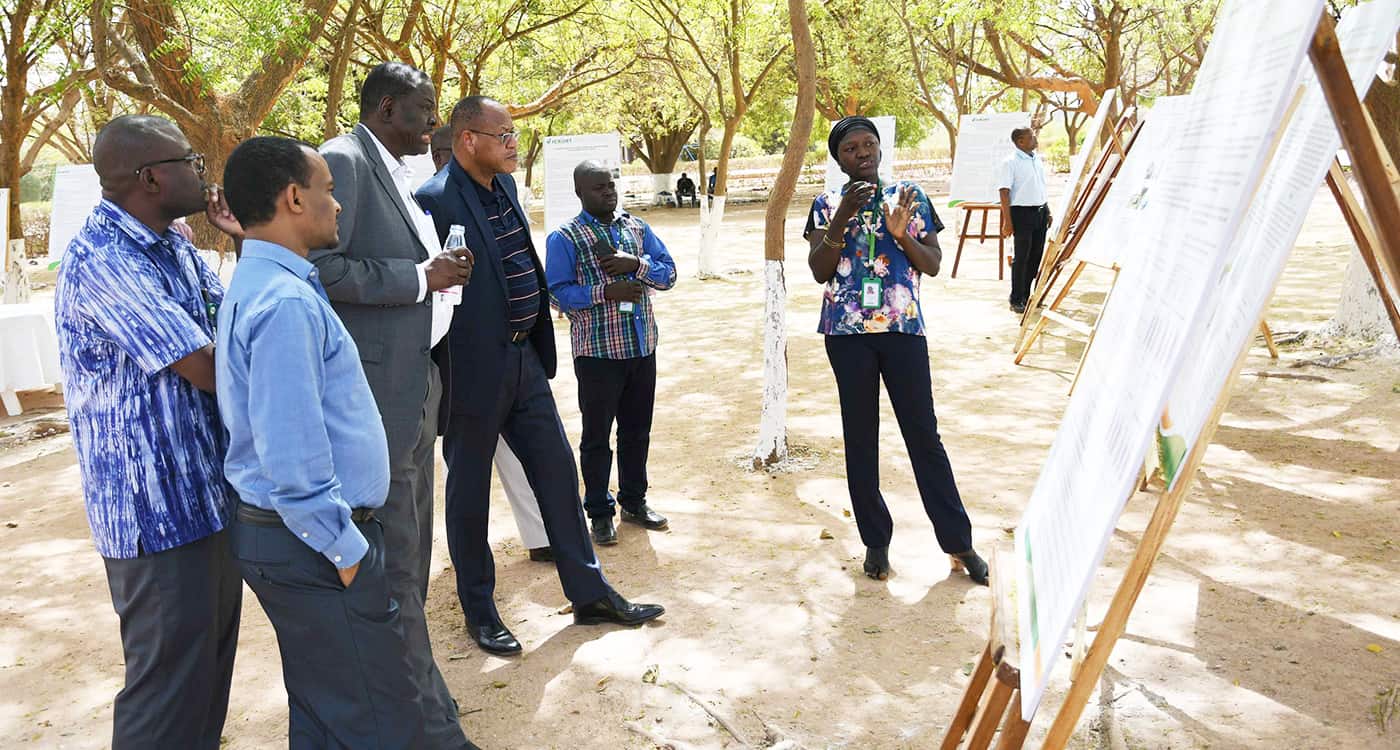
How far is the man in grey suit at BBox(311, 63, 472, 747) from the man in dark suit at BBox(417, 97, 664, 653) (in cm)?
35

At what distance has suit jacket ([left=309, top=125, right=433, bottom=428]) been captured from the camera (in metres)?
3.05

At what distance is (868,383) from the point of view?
14.0ft

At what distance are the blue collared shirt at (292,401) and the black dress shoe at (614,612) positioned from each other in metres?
1.88

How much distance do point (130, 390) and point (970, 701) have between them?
2071 millimetres

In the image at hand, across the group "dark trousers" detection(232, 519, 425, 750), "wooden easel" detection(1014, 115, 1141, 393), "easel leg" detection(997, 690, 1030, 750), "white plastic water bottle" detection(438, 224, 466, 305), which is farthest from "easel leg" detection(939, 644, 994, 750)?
"wooden easel" detection(1014, 115, 1141, 393)

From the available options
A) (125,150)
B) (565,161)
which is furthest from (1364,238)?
(565,161)

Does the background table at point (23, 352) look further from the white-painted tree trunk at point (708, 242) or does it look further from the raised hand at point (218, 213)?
the white-painted tree trunk at point (708, 242)

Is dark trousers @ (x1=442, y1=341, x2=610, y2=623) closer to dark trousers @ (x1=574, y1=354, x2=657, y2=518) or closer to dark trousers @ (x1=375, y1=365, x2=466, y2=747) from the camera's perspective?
dark trousers @ (x1=375, y1=365, x2=466, y2=747)

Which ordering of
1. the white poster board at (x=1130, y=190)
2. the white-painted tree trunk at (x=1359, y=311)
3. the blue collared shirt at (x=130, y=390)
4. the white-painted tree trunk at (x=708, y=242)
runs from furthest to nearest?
the white-painted tree trunk at (x=708, y=242) → the white-painted tree trunk at (x=1359, y=311) → the white poster board at (x=1130, y=190) → the blue collared shirt at (x=130, y=390)

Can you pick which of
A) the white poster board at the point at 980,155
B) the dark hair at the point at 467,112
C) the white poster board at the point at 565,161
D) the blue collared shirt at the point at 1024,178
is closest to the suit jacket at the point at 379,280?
the dark hair at the point at 467,112

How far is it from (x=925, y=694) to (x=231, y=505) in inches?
90.1

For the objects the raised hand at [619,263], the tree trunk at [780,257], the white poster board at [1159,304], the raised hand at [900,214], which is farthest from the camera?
the tree trunk at [780,257]

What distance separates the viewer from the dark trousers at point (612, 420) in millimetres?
5055

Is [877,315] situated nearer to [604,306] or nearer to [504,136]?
[604,306]
